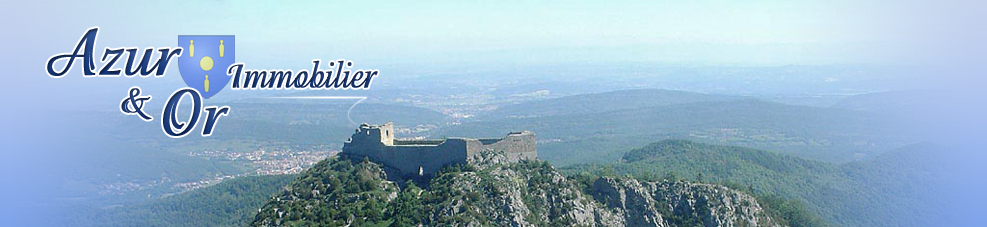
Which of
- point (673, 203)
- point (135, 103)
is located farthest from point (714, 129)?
point (135, 103)

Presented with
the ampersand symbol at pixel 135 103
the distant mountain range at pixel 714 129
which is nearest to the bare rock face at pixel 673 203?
the ampersand symbol at pixel 135 103

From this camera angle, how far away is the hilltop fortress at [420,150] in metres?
46.8

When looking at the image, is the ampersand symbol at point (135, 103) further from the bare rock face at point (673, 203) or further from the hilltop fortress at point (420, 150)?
the bare rock face at point (673, 203)

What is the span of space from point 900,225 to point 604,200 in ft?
173

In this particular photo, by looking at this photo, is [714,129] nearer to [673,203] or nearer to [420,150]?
[673,203]

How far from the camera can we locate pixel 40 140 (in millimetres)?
190875

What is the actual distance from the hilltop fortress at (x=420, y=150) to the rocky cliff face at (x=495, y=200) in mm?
775

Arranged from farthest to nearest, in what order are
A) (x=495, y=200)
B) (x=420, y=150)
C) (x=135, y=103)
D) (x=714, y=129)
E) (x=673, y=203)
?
(x=714, y=129)
(x=673, y=203)
(x=135, y=103)
(x=420, y=150)
(x=495, y=200)

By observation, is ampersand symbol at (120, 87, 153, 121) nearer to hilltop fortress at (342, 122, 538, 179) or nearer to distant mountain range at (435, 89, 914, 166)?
hilltop fortress at (342, 122, 538, 179)

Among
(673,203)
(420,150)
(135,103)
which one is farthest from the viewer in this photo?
(673,203)

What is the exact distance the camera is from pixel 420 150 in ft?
154

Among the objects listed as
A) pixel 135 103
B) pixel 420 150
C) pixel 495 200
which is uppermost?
pixel 135 103

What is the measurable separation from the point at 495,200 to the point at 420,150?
591cm

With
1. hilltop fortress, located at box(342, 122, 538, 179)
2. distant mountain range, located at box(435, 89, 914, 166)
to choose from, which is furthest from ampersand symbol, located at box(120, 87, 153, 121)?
distant mountain range, located at box(435, 89, 914, 166)
